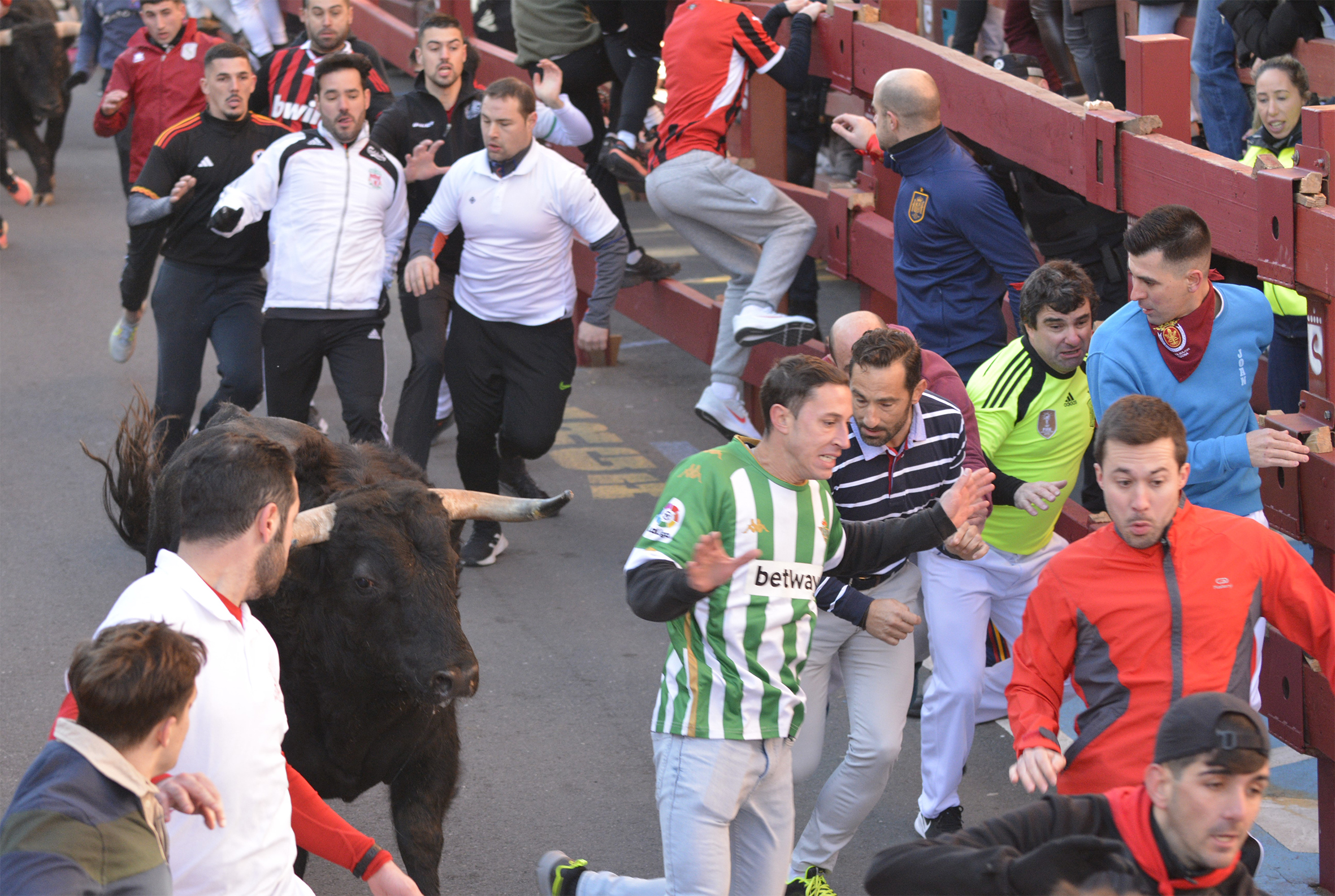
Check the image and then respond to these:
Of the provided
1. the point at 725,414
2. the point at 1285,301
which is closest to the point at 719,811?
the point at 1285,301

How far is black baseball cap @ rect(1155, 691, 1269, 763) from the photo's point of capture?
9.14ft

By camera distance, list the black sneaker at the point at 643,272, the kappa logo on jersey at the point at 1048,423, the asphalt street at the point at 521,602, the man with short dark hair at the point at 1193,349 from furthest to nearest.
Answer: the black sneaker at the point at 643,272
the asphalt street at the point at 521,602
the kappa logo on jersey at the point at 1048,423
the man with short dark hair at the point at 1193,349

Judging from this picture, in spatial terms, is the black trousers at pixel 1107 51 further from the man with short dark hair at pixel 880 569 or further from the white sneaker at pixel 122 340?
the white sneaker at pixel 122 340

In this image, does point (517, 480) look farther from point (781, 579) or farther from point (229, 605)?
point (229, 605)

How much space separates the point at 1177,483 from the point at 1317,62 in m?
5.05

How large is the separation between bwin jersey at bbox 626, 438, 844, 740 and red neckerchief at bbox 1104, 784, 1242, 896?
1.20 metres

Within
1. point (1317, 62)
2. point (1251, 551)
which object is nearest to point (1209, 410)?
point (1251, 551)

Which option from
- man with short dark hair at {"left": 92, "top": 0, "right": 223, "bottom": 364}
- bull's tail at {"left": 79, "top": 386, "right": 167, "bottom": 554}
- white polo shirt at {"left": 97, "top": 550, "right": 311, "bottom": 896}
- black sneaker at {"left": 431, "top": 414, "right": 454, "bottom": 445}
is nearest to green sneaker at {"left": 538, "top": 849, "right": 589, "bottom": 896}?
white polo shirt at {"left": 97, "top": 550, "right": 311, "bottom": 896}

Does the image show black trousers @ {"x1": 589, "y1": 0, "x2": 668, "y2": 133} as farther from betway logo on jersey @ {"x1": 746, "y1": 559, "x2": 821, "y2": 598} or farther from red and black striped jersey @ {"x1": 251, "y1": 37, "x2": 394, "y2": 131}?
betway logo on jersey @ {"x1": 746, "y1": 559, "x2": 821, "y2": 598}

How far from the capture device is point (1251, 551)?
3.83 metres

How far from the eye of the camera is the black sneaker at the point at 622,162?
29.3ft

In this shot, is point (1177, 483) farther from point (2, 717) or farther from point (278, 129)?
point (278, 129)

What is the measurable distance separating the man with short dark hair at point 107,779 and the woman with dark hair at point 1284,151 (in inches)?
191

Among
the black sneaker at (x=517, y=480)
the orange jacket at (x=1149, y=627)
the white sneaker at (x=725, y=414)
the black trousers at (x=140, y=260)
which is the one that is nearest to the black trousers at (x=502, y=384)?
the black sneaker at (x=517, y=480)
